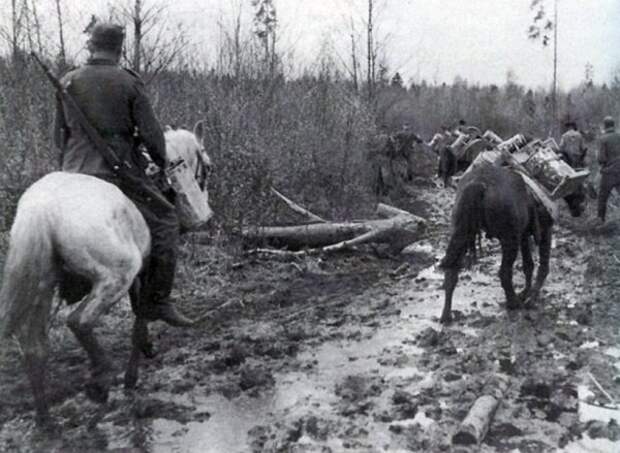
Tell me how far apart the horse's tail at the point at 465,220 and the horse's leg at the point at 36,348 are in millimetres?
3929

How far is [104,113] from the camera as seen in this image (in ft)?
15.8

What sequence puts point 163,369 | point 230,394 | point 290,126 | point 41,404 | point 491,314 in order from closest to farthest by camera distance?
point 41,404
point 230,394
point 163,369
point 491,314
point 290,126

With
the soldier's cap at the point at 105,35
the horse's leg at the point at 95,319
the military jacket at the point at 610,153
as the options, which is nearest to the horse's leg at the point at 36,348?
the horse's leg at the point at 95,319

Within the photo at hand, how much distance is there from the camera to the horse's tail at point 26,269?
4.11 m

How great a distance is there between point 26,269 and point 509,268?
4774 mm

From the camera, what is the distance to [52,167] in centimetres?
821

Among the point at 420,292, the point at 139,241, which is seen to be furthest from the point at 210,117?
the point at 139,241

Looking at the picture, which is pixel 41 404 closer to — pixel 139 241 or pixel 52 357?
pixel 139 241

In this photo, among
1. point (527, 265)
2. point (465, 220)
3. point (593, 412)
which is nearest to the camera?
point (593, 412)

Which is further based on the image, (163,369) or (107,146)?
(163,369)

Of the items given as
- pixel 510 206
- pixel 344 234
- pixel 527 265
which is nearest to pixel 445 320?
pixel 510 206

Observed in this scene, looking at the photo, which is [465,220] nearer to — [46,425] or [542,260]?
[542,260]

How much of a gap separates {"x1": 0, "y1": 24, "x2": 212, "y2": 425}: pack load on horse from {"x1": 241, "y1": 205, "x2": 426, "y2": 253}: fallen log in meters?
5.19

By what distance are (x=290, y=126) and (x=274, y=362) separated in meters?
9.27
